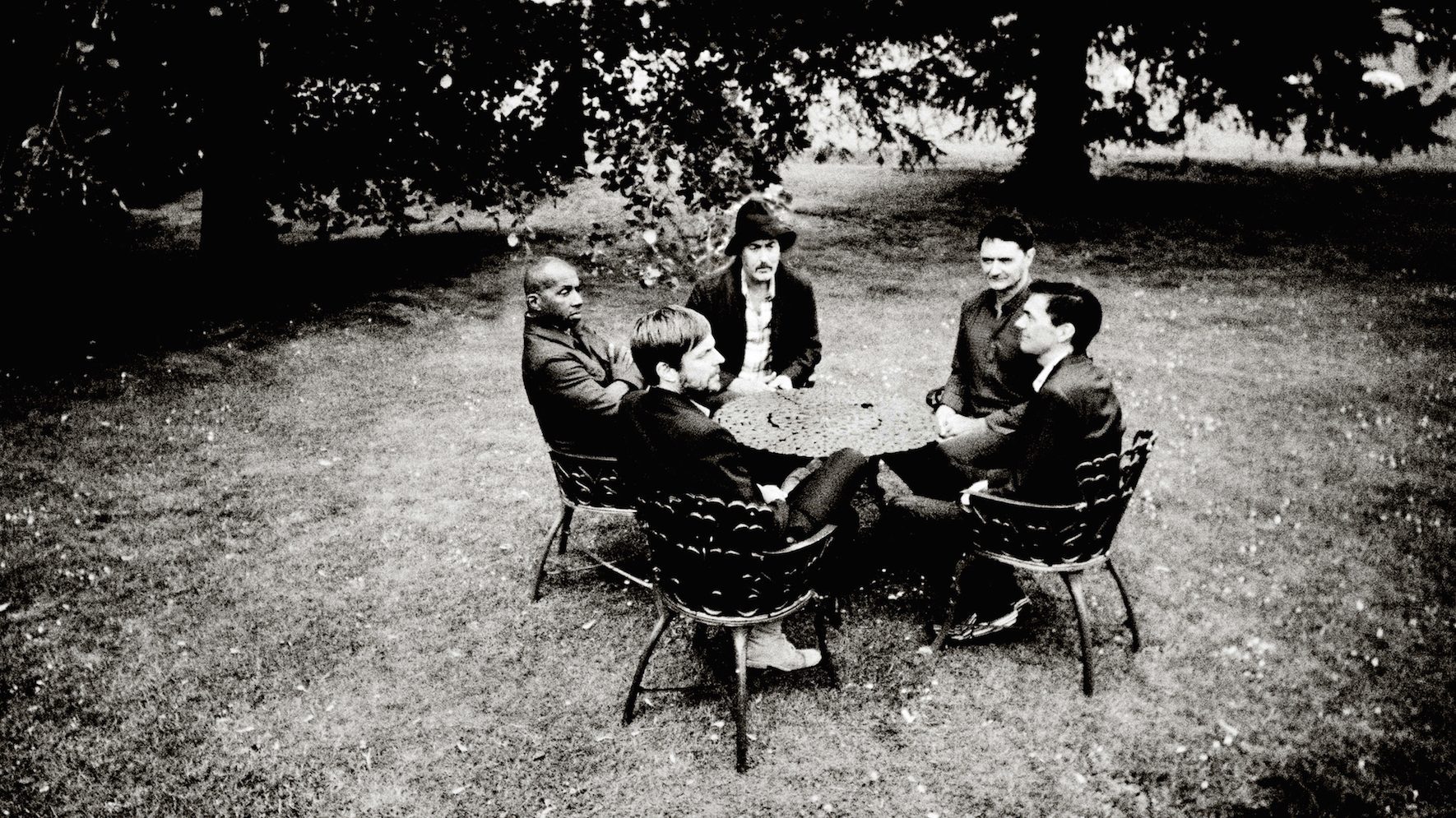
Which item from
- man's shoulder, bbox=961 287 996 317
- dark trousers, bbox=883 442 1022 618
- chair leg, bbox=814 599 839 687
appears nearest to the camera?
chair leg, bbox=814 599 839 687

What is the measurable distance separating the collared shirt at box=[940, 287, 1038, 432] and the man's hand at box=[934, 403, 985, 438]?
0.06 m

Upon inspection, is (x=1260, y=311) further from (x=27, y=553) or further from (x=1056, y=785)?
(x=27, y=553)

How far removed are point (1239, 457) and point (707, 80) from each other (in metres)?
5.97

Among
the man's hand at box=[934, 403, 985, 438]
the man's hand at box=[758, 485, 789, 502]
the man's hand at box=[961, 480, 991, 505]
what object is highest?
the man's hand at box=[934, 403, 985, 438]

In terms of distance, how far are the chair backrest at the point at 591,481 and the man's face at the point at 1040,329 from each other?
215cm

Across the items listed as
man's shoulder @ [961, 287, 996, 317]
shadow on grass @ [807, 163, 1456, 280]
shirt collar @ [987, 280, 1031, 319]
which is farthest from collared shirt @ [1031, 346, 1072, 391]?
shadow on grass @ [807, 163, 1456, 280]

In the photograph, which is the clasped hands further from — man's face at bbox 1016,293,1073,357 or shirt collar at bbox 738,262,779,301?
man's face at bbox 1016,293,1073,357

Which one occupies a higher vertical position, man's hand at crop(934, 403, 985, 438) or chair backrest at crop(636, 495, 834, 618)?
man's hand at crop(934, 403, 985, 438)

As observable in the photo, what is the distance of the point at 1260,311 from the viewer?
1012cm

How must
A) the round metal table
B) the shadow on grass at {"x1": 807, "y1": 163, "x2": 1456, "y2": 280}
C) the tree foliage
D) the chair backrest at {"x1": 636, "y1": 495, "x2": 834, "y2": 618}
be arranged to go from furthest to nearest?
the shadow on grass at {"x1": 807, "y1": 163, "x2": 1456, "y2": 280}, the tree foliage, the round metal table, the chair backrest at {"x1": 636, "y1": 495, "x2": 834, "y2": 618}

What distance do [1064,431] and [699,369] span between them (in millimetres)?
1627

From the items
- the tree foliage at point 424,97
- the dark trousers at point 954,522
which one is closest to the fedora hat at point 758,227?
the dark trousers at point 954,522

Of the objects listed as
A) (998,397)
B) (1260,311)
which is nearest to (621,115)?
(998,397)

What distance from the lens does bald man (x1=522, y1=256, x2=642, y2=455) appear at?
4730 mm
